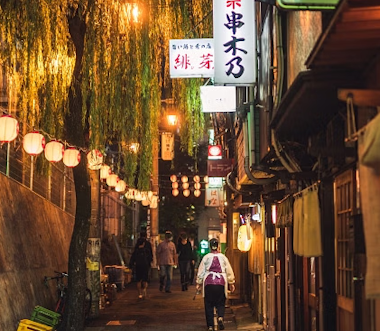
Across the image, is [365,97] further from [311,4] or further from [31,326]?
[31,326]

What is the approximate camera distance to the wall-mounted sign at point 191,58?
1391 cm

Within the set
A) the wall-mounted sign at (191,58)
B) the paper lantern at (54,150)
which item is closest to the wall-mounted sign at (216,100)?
the wall-mounted sign at (191,58)

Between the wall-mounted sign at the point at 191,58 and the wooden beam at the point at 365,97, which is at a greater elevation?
the wall-mounted sign at the point at 191,58

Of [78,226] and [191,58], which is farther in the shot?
[78,226]

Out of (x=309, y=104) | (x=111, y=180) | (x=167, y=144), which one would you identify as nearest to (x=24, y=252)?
(x=111, y=180)

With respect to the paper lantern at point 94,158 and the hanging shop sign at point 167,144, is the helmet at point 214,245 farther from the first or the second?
the hanging shop sign at point 167,144

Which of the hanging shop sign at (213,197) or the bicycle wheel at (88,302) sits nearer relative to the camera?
→ the bicycle wheel at (88,302)

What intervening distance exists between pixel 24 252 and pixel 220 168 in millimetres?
7804

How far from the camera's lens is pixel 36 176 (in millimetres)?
20047

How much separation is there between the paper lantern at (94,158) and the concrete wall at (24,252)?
219cm

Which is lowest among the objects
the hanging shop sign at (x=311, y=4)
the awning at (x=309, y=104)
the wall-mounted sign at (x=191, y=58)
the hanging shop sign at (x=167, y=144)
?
the awning at (x=309, y=104)

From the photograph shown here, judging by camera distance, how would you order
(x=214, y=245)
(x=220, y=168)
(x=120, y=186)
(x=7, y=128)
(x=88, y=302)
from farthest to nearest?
(x=120, y=186)
(x=220, y=168)
(x=88, y=302)
(x=214, y=245)
(x=7, y=128)

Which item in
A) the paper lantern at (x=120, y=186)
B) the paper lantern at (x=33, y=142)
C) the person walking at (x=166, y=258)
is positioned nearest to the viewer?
the paper lantern at (x=33, y=142)

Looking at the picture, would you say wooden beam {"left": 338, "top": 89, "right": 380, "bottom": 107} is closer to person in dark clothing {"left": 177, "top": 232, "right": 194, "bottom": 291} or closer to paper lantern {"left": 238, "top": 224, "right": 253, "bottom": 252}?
paper lantern {"left": 238, "top": 224, "right": 253, "bottom": 252}
